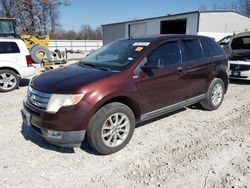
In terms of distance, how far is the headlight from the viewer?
291 centimetres

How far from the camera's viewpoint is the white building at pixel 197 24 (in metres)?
19.3

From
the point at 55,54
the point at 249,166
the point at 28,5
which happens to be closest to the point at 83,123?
the point at 249,166

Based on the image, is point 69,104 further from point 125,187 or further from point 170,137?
point 170,137

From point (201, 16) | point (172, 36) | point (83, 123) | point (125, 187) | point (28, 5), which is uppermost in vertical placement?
point (28, 5)

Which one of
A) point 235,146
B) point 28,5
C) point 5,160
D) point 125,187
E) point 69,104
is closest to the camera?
point 125,187

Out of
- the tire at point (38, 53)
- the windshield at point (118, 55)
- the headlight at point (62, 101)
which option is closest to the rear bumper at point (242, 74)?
the windshield at point (118, 55)

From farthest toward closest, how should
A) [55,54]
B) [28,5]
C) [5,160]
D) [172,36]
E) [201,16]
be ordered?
[28,5] → [201,16] → [55,54] → [172,36] → [5,160]

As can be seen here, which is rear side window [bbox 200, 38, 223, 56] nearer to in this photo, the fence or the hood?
the hood

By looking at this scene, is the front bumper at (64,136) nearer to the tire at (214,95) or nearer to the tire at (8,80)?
the tire at (214,95)

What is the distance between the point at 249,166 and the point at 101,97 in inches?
88.8

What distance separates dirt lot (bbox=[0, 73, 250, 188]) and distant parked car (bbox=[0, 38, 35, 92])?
3.15m

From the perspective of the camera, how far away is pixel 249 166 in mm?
3012

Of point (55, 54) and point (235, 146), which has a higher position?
point (55, 54)

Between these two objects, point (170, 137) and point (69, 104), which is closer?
point (69, 104)
